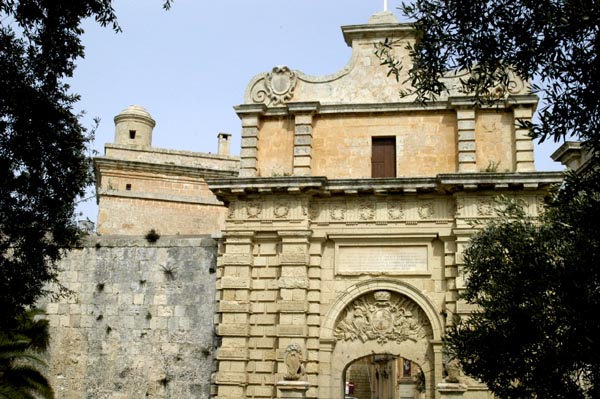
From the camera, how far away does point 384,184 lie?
1520 centimetres

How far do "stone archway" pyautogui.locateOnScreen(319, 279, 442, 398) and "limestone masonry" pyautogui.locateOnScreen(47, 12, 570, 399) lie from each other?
0.03 metres

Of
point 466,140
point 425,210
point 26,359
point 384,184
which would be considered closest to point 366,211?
point 384,184

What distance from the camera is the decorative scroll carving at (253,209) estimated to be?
1578 centimetres

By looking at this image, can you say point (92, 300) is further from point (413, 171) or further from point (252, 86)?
point (413, 171)

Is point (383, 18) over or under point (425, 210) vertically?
over

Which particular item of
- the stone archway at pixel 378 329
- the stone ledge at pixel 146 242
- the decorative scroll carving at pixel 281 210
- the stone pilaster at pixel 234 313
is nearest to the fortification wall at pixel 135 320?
the stone ledge at pixel 146 242

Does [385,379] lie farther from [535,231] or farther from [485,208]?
[535,231]

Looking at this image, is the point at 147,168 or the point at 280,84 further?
the point at 147,168

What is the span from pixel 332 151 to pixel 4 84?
28.6 feet

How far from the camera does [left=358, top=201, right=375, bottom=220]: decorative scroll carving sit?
15.5 metres

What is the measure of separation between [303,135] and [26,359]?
779 centimetres

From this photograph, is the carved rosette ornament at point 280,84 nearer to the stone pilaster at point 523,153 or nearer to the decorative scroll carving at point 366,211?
the decorative scroll carving at point 366,211

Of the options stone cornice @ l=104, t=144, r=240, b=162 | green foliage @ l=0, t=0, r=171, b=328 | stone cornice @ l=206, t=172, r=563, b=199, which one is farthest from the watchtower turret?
green foliage @ l=0, t=0, r=171, b=328

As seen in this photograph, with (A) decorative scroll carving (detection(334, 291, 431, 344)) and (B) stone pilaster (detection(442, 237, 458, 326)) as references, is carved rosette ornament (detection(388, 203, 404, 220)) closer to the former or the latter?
(B) stone pilaster (detection(442, 237, 458, 326))
